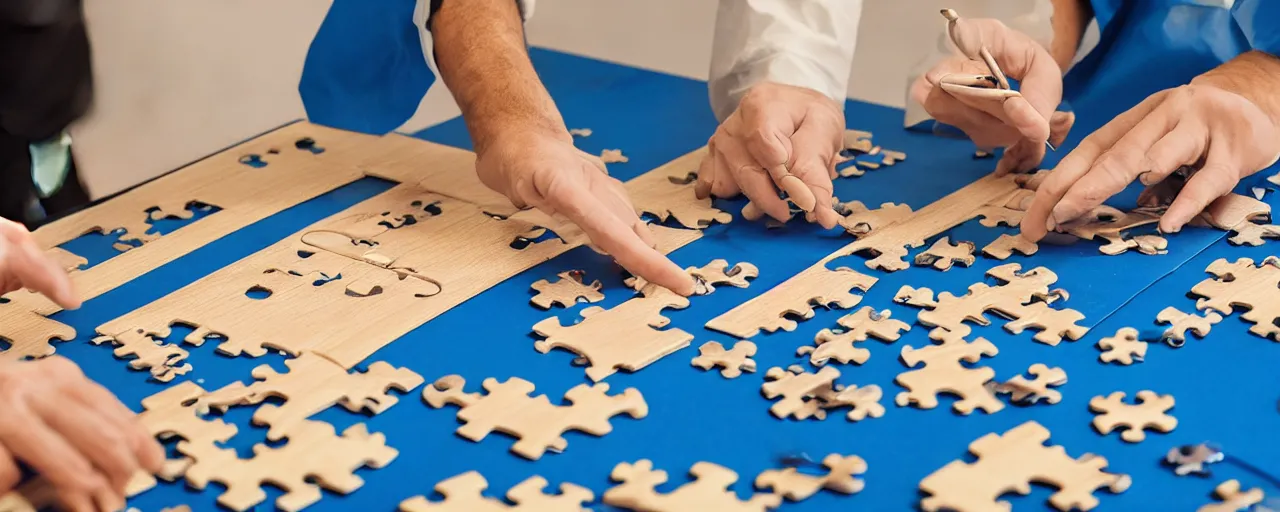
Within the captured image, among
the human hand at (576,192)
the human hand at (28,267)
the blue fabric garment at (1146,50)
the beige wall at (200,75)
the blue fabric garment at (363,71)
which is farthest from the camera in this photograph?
the beige wall at (200,75)

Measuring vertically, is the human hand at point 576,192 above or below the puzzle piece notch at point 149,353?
above

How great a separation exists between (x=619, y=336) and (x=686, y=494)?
0.35 m

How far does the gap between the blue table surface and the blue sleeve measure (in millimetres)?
399

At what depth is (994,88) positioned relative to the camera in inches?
74.8

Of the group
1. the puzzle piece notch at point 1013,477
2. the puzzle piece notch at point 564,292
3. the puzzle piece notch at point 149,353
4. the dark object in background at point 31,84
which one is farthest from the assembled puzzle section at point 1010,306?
the dark object in background at point 31,84

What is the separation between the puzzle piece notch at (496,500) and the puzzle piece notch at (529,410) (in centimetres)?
7

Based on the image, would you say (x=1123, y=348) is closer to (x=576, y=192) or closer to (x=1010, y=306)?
(x=1010, y=306)

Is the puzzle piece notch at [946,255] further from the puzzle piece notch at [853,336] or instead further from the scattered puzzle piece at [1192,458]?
the scattered puzzle piece at [1192,458]

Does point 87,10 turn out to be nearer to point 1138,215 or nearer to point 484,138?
point 484,138

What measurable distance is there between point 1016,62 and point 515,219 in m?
0.86

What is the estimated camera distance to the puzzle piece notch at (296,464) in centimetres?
121

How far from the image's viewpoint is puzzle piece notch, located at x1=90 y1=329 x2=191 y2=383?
4.81 feet

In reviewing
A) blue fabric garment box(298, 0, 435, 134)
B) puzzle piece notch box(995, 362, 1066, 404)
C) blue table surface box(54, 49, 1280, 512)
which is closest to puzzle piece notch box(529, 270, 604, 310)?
blue table surface box(54, 49, 1280, 512)

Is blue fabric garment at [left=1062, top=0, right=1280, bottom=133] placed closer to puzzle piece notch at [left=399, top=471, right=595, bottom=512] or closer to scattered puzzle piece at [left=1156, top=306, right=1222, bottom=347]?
scattered puzzle piece at [left=1156, top=306, right=1222, bottom=347]
